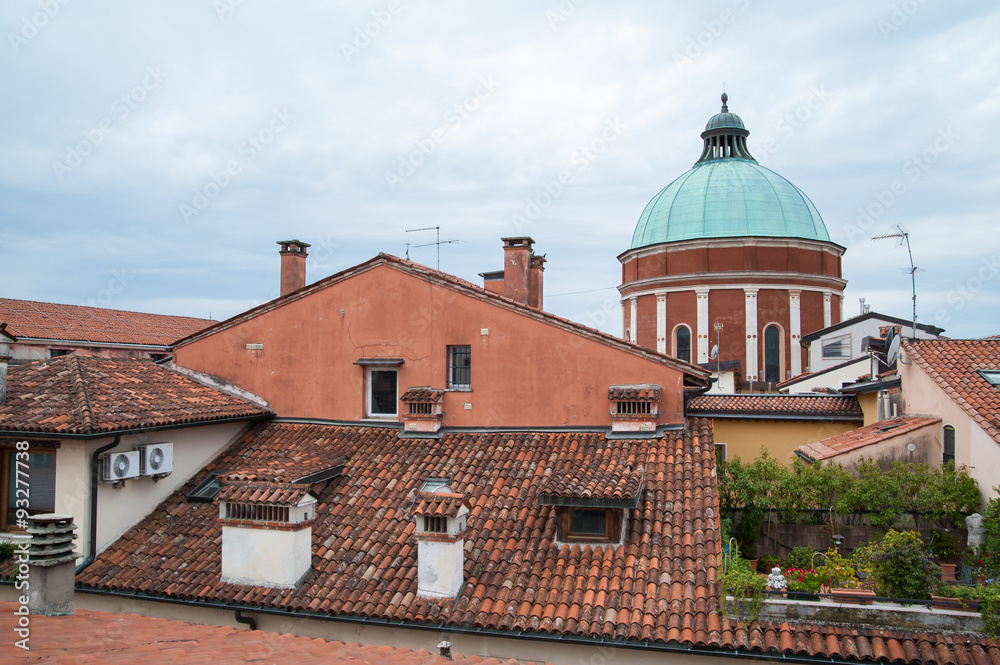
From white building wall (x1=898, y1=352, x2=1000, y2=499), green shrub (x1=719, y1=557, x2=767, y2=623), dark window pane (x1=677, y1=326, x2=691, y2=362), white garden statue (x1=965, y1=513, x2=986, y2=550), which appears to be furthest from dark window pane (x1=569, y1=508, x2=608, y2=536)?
dark window pane (x1=677, y1=326, x2=691, y2=362)

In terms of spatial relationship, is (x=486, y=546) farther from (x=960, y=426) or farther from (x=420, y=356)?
(x=960, y=426)

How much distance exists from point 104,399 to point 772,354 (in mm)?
25747

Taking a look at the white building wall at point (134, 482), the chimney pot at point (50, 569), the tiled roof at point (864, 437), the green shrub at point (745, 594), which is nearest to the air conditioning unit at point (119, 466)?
the white building wall at point (134, 482)

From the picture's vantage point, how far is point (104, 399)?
33.3 ft

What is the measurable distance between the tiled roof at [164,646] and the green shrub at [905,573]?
4.57 meters

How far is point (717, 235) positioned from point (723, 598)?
935 inches

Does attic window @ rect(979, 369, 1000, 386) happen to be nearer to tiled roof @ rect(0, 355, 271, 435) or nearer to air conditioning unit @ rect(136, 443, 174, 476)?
tiled roof @ rect(0, 355, 271, 435)

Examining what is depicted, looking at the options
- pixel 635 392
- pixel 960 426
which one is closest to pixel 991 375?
pixel 960 426

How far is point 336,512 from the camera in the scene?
983 centimetres

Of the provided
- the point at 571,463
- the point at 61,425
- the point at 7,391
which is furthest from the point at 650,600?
the point at 7,391

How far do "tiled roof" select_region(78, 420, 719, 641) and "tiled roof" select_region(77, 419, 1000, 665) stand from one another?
0.06 feet

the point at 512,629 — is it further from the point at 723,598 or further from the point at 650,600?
the point at 723,598

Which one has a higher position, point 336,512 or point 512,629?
point 336,512

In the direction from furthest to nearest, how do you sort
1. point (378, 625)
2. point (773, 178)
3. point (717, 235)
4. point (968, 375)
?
point (773, 178)
point (717, 235)
point (968, 375)
point (378, 625)
